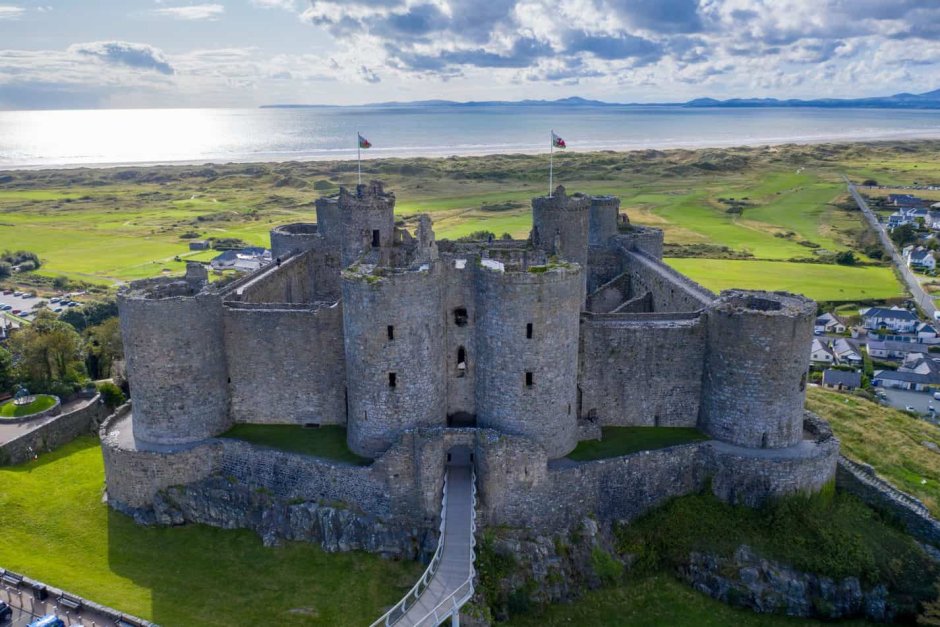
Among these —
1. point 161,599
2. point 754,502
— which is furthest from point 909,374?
point 161,599

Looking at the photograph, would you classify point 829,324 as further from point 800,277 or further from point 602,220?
point 602,220

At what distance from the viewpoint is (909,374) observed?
59656mm

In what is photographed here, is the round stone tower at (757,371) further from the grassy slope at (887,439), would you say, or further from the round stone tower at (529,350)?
the grassy slope at (887,439)

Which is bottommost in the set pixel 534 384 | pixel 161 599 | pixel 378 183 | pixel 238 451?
pixel 161 599

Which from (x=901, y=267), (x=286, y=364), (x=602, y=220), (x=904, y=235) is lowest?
(x=901, y=267)

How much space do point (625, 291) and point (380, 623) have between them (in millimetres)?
25456

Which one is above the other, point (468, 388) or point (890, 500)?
point (468, 388)

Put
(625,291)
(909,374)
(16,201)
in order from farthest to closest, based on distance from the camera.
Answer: (16,201)
(909,374)
(625,291)

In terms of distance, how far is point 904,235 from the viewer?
107m

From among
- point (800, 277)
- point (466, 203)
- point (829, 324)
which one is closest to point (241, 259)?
point (466, 203)

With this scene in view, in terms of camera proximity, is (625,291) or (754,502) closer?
(754,502)

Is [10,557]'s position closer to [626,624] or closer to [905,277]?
[626,624]

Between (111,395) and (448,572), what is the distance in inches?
1013

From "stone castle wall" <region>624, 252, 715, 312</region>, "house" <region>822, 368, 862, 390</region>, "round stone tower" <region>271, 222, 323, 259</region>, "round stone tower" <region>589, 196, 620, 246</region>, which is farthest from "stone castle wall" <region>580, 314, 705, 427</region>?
"house" <region>822, 368, 862, 390</region>
